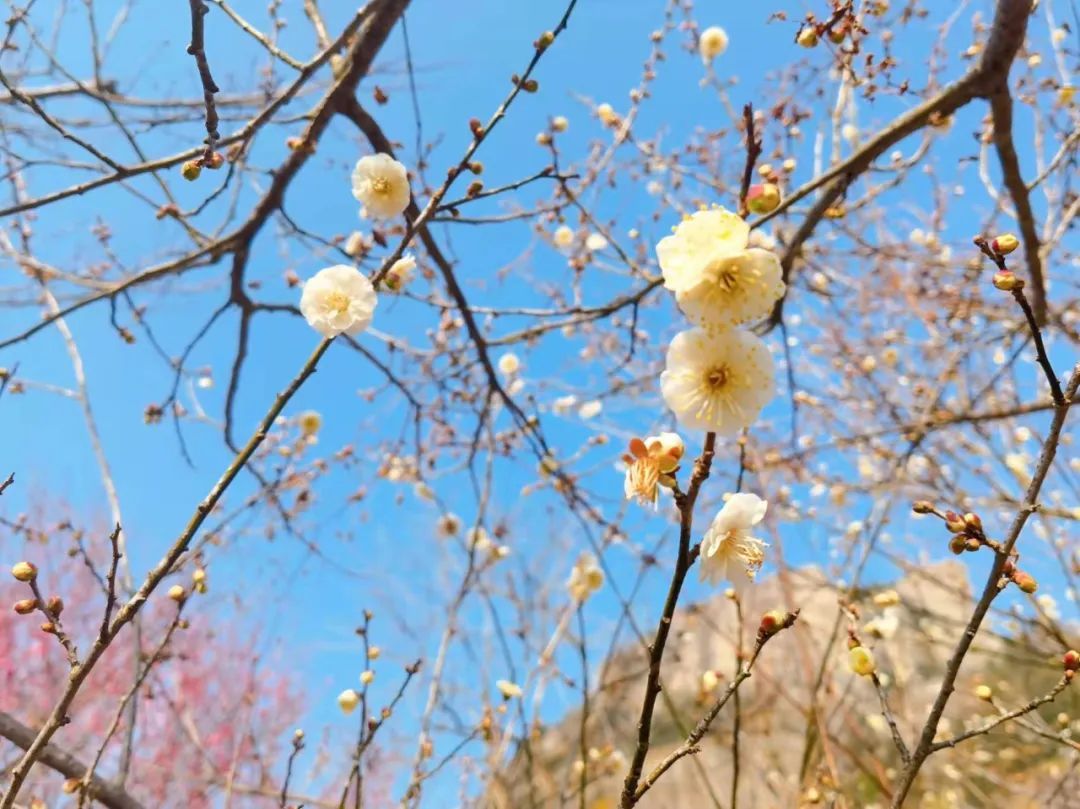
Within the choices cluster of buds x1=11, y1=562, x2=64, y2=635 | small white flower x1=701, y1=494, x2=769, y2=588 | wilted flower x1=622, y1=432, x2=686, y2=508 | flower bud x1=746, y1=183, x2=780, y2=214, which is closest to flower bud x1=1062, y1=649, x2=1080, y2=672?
small white flower x1=701, y1=494, x2=769, y2=588

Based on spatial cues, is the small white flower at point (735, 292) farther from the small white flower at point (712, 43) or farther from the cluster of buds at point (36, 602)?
the small white flower at point (712, 43)

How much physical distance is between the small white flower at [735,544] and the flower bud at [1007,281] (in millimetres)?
447

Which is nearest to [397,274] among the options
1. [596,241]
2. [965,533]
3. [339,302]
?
[339,302]

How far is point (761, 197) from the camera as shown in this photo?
42.7 inches

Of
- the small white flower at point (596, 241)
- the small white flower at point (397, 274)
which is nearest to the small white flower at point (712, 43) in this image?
the small white flower at point (596, 241)

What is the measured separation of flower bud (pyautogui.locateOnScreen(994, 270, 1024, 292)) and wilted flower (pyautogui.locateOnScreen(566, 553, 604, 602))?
86.3 inches

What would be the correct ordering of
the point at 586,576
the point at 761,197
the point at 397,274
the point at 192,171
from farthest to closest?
the point at 586,576
the point at 397,274
the point at 192,171
the point at 761,197

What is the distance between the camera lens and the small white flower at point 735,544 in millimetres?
1112

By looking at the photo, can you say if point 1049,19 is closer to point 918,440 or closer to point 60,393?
point 918,440

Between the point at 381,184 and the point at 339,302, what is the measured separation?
56cm

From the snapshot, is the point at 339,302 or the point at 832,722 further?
the point at 832,722

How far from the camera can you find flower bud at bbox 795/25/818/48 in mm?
2053

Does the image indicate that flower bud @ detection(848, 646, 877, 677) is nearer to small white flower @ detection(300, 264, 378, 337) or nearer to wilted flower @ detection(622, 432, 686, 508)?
wilted flower @ detection(622, 432, 686, 508)

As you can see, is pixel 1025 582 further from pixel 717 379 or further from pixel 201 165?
pixel 201 165
